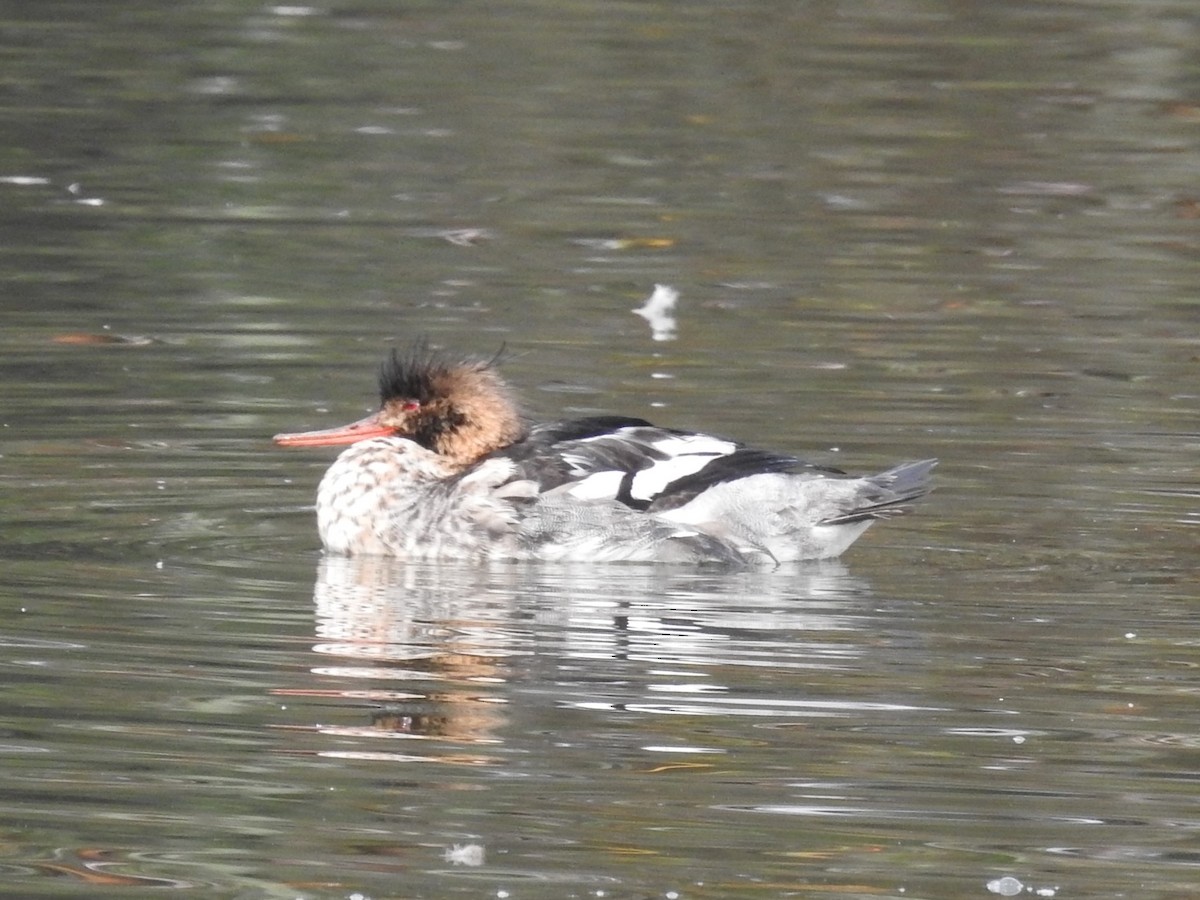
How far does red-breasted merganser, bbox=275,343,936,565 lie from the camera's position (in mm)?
9008

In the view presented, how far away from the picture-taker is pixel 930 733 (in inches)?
267

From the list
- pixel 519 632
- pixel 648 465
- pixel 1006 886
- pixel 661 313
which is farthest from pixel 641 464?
pixel 661 313

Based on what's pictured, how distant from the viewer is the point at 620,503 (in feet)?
29.5

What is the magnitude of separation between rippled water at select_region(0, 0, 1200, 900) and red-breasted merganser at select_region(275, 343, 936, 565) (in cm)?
15

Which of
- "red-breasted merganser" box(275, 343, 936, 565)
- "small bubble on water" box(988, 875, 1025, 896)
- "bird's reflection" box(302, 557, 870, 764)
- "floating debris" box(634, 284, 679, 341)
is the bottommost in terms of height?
"small bubble on water" box(988, 875, 1025, 896)

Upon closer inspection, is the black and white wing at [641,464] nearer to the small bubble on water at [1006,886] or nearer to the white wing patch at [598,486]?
the white wing patch at [598,486]

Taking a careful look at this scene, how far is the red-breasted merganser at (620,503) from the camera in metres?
9.01

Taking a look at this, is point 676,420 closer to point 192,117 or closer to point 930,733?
point 930,733

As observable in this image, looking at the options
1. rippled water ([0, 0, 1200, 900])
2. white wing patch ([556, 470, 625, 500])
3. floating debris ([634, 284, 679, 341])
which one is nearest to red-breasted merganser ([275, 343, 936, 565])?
white wing patch ([556, 470, 625, 500])

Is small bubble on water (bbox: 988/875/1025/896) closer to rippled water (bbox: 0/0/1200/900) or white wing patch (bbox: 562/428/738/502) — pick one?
rippled water (bbox: 0/0/1200/900)

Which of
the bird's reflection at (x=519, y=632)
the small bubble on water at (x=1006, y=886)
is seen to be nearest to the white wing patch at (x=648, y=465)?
the bird's reflection at (x=519, y=632)

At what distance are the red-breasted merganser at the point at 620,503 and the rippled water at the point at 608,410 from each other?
0.15 metres

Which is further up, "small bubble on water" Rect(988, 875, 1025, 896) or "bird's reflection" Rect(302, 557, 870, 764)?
"bird's reflection" Rect(302, 557, 870, 764)

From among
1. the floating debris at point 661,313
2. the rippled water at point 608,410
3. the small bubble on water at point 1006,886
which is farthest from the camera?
the floating debris at point 661,313
